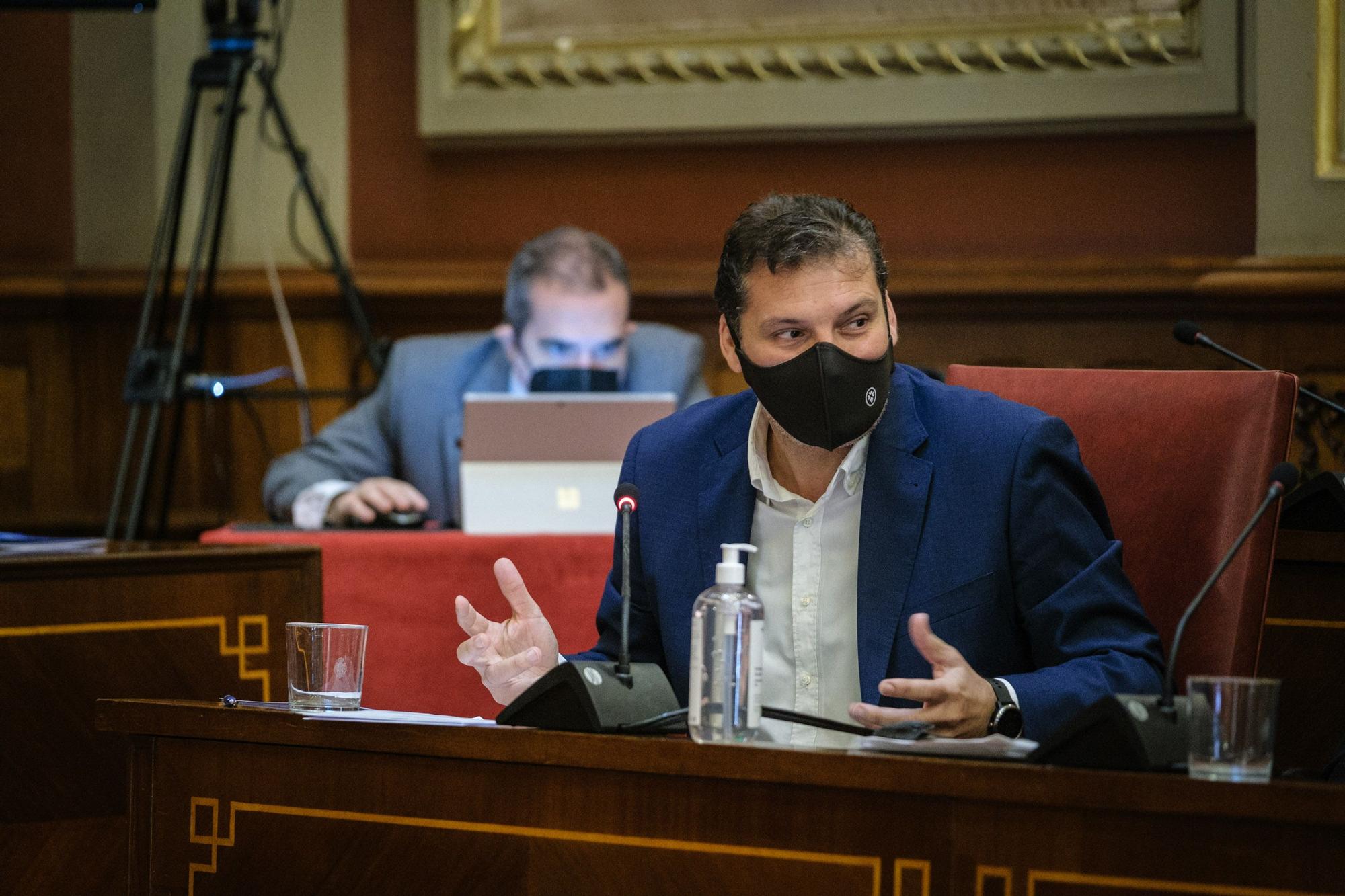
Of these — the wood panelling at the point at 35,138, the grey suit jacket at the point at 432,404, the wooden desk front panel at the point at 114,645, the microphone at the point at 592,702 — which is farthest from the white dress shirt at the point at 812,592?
the wood panelling at the point at 35,138

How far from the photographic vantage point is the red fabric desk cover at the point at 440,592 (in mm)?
2430

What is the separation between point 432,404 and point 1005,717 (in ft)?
6.89

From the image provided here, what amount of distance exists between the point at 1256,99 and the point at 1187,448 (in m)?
1.90

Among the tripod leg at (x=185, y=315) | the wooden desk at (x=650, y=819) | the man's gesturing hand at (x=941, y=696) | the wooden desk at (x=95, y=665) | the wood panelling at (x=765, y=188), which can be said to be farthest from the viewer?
the wood panelling at (x=765, y=188)

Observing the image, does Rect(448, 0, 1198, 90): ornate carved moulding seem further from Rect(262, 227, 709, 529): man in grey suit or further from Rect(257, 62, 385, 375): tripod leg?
Rect(262, 227, 709, 529): man in grey suit

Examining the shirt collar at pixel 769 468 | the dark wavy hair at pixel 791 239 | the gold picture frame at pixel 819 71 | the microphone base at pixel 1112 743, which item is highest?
the gold picture frame at pixel 819 71

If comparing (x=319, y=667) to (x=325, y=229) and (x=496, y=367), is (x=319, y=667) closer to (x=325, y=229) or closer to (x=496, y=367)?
(x=496, y=367)

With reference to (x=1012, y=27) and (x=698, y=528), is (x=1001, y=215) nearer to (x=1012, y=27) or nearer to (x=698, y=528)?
(x=1012, y=27)

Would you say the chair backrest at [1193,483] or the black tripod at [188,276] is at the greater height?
the black tripod at [188,276]

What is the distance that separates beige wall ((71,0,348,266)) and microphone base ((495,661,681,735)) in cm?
273

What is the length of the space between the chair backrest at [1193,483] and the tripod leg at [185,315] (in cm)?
205

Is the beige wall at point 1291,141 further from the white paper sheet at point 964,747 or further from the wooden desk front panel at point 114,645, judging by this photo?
the white paper sheet at point 964,747

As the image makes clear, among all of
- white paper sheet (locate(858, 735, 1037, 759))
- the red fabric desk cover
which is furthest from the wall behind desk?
white paper sheet (locate(858, 735, 1037, 759))

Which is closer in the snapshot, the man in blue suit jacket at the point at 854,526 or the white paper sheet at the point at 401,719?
the white paper sheet at the point at 401,719
